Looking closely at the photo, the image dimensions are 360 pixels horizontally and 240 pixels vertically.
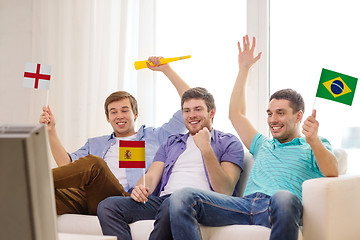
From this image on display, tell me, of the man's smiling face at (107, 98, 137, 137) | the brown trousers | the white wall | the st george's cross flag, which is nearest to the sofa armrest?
the brown trousers

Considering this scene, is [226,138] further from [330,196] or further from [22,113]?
[22,113]

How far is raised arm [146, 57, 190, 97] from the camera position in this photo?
2805mm

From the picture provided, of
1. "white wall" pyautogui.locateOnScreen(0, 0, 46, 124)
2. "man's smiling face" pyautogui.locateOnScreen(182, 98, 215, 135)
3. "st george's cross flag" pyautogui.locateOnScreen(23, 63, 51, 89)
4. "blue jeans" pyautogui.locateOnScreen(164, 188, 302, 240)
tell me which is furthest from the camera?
"white wall" pyautogui.locateOnScreen(0, 0, 46, 124)

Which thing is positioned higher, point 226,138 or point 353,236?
point 226,138

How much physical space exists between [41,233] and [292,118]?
1.78m

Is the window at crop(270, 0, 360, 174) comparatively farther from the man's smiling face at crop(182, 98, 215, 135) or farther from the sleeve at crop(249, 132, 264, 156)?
the man's smiling face at crop(182, 98, 215, 135)

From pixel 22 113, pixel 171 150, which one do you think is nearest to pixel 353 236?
pixel 171 150

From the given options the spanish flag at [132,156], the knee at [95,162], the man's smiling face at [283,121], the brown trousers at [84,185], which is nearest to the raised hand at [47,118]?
the brown trousers at [84,185]

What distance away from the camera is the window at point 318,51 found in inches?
108

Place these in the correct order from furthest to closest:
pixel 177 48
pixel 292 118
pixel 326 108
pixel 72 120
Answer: pixel 72 120, pixel 177 48, pixel 326 108, pixel 292 118

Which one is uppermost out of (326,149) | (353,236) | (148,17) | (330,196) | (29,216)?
(148,17)

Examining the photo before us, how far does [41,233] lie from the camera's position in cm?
58

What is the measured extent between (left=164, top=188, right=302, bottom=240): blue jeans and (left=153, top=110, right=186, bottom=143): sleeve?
77 centimetres

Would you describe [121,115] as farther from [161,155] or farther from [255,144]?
[255,144]
